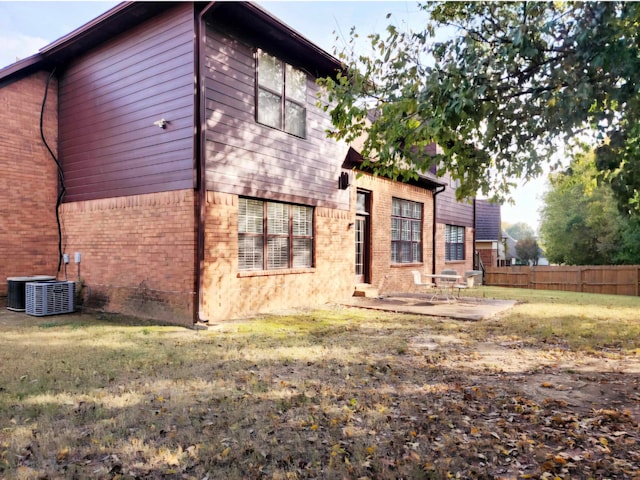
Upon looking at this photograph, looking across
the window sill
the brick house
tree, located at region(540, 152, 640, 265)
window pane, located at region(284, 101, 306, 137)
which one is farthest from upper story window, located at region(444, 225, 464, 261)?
window pane, located at region(284, 101, 306, 137)

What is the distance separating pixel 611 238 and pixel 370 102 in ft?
94.7

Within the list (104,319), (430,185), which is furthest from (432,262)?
(104,319)

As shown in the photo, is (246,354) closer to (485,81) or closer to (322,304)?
(485,81)

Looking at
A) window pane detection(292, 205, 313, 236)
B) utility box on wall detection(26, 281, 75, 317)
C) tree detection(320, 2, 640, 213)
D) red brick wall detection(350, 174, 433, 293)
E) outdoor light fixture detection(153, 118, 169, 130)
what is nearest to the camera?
tree detection(320, 2, 640, 213)

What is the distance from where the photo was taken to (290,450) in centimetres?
301

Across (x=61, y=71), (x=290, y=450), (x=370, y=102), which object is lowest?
(x=290, y=450)

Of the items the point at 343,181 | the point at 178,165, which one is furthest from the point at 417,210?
the point at 178,165

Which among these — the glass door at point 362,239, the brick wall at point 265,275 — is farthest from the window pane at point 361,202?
the brick wall at point 265,275

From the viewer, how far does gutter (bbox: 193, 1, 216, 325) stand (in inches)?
301

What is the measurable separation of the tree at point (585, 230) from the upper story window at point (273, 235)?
2073 centimetres

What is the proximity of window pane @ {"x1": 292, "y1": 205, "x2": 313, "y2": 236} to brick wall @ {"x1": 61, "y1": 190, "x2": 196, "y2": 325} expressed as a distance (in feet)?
10.7

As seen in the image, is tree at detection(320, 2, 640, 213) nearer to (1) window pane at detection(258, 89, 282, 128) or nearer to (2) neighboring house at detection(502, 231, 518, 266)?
(1) window pane at detection(258, 89, 282, 128)

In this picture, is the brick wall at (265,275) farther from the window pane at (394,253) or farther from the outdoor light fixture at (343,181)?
the window pane at (394,253)

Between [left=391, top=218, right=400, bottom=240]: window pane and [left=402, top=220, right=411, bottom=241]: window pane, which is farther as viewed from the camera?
[left=402, top=220, right=411, bottom=241]: window pane
